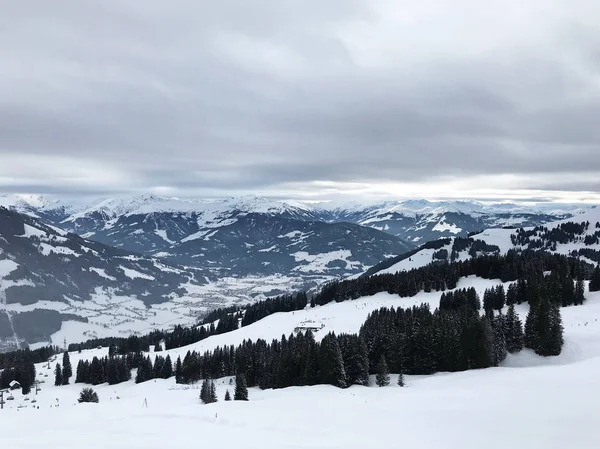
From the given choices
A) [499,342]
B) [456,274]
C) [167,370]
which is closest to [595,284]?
[456,274]

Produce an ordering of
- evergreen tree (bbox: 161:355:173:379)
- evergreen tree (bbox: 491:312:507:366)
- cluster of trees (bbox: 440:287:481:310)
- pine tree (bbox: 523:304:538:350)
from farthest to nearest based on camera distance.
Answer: cluster of trees (bbox: 440:287:481:310)
evergreen tree (bbox: 161:355:173:379)
pine tree (bbox: 523:304:538:350)
evergreen tree (bbox: 491:312:507:366)

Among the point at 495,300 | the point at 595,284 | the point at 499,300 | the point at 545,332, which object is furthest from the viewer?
the point at 495,300

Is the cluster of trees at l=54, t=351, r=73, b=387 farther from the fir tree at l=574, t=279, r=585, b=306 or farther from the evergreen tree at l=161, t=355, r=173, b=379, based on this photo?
the fir tree at l=574, t=279, r=585, b=306

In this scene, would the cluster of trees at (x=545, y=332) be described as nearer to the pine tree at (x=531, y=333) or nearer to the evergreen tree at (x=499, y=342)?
the pine tree at (x=531, y=333)

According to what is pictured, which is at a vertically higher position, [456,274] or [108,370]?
[456,274]

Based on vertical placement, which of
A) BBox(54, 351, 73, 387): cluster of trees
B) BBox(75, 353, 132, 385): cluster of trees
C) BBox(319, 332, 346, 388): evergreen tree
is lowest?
BBox(54, 351, 73, 387): cluster of trees

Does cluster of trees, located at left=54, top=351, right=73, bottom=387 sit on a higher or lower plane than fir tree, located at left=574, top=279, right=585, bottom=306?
lower

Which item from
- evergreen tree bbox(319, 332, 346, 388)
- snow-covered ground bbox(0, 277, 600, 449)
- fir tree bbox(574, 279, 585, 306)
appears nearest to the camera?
snow-covered ground bbox(0, 277, 600, 449)

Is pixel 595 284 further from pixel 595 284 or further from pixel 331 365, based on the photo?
pixel 331 365

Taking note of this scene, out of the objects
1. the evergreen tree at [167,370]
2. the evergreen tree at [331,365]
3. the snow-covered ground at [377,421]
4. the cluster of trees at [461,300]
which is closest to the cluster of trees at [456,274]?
the cluster of trees at [461,300]

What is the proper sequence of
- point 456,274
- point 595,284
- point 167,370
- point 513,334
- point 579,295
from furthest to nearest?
point 456,274
point 167,370
point 595,284
point 579,295
point 513,334

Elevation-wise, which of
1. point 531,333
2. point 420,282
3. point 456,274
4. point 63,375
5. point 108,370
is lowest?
point 63,375

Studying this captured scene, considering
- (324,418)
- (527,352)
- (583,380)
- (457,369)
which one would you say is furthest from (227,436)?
(527,352)

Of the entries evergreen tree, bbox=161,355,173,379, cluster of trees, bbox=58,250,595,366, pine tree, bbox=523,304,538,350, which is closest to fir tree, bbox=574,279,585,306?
cluster of trees, bbox=58,250,595,366
